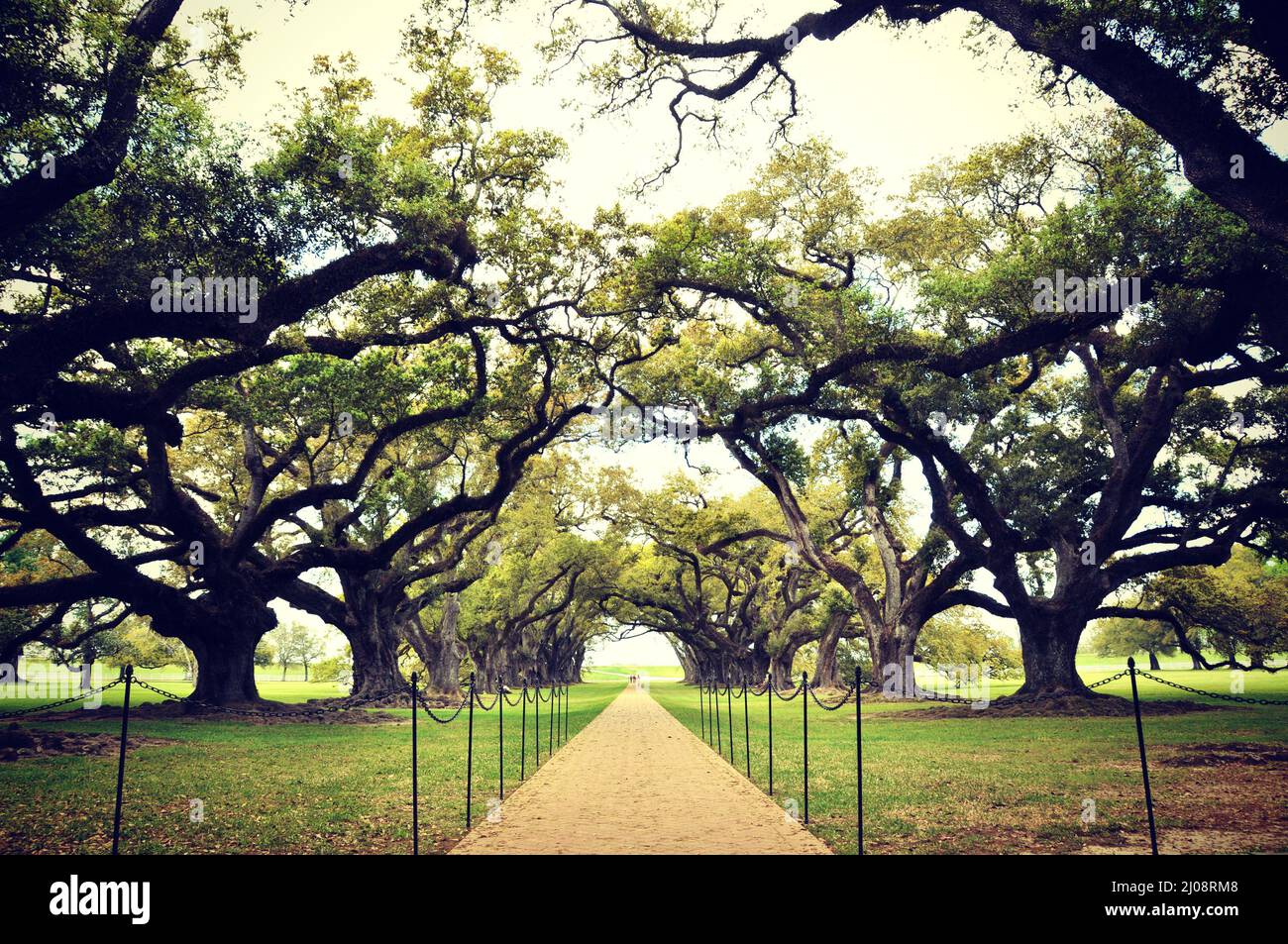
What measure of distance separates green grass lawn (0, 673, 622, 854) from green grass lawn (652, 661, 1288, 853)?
4.59 metres

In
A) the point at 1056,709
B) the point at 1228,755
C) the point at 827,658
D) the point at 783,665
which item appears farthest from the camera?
the point at 783,665

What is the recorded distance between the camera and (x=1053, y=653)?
2414 cm

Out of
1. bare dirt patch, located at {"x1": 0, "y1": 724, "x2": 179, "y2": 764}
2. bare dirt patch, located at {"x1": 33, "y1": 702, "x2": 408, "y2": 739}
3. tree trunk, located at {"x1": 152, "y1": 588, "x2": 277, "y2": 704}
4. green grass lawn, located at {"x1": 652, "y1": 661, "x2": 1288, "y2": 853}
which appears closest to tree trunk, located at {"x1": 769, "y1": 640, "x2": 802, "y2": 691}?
bare dirt patch, located at {"x1": 33, "y1": 702, "x2": 408, "y2": 739}

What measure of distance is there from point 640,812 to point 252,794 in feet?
18.3

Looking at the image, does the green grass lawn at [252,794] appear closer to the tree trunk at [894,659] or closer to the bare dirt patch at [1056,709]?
the bare dirt patch at [1056,709]

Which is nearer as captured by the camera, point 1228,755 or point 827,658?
point 1228,755

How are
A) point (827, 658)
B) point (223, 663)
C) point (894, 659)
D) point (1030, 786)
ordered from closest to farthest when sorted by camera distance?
point (1030, 786)
point (223, 663)
point (894, 659)
point (827, 658)

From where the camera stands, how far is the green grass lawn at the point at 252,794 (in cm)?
766

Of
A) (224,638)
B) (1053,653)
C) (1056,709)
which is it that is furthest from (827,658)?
(224,638)

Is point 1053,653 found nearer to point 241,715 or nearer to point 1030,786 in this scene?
point 1030,786

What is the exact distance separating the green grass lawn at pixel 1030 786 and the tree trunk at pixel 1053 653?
4069mm

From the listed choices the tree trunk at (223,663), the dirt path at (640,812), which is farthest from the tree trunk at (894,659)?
the tree trunk at (223,663)

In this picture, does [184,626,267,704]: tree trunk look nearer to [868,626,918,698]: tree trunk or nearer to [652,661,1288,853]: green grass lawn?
[652,661,1288,853]: green grass lawn
